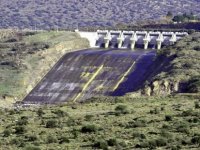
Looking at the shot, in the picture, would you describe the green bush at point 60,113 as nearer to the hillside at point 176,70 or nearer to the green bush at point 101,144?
the green bush at point 101,144

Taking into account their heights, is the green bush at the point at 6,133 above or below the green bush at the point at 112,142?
below

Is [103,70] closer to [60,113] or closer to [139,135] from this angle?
[60,113]

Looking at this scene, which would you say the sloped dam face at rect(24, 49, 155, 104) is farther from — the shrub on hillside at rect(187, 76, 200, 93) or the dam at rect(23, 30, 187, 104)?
the shrub on hillside at rect(187, 76, 200, 93)

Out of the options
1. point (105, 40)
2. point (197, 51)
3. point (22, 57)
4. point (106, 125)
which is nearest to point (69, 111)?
point (106, 125)

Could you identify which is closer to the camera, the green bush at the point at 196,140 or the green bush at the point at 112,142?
the green bush at the point at 196,140

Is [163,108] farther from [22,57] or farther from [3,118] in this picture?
[22,57]

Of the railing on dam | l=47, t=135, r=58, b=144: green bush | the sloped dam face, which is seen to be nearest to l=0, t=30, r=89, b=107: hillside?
the sloped dam face

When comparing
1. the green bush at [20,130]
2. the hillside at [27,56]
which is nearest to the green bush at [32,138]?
the green bush at [20,130]
